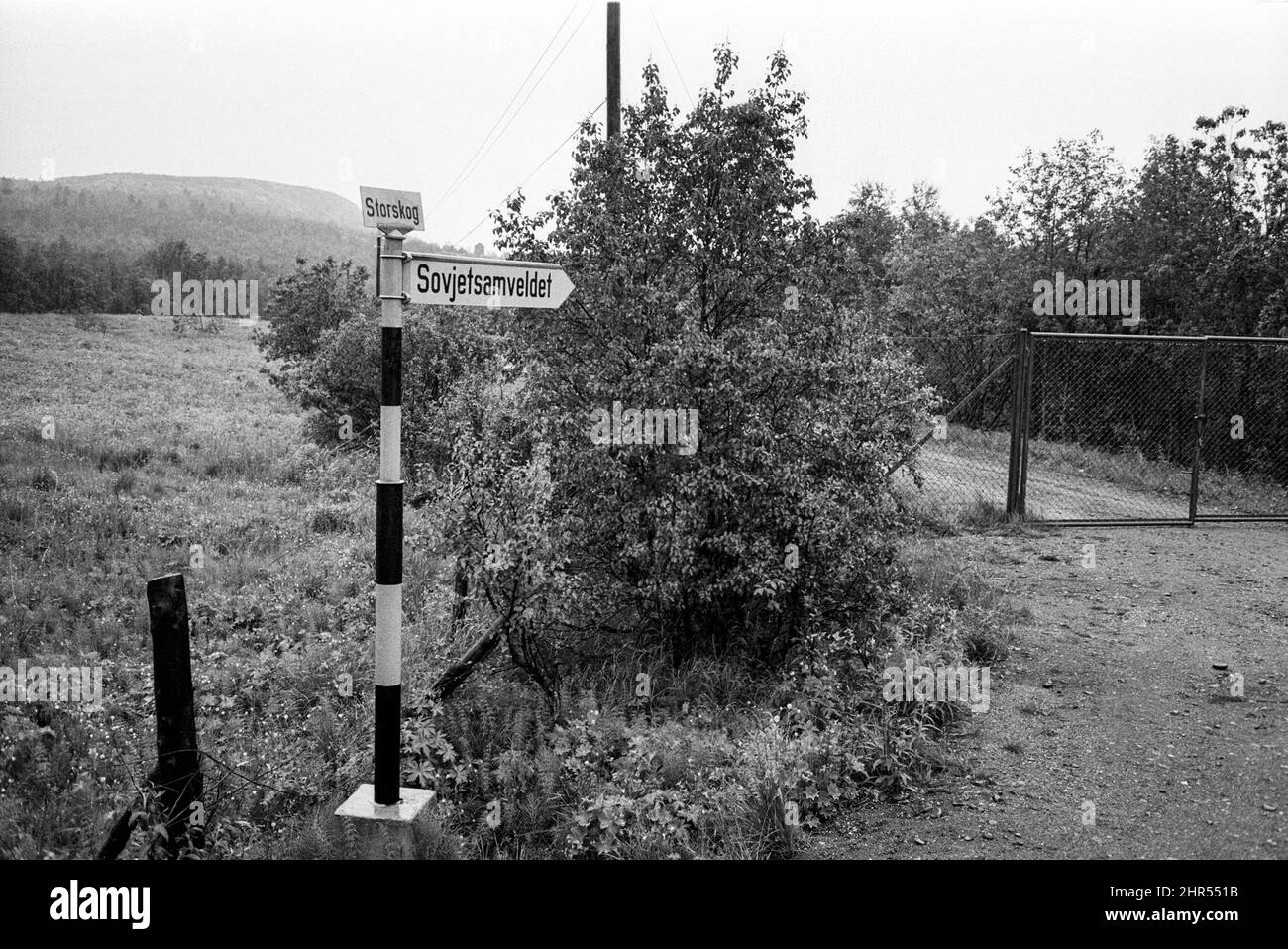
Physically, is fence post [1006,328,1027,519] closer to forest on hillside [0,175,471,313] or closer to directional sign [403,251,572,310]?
directional sign [403,251,572,310]

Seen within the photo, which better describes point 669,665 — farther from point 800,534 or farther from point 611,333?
point 611,333

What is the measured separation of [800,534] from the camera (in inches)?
280

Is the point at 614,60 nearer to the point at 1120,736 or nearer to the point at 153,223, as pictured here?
the point at 1120,736

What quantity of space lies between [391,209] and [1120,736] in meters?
5.34

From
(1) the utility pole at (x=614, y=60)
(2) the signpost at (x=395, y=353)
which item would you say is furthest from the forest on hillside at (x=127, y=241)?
(2) the signpost at (x=395, y=353)

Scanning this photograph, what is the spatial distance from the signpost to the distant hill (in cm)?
5769

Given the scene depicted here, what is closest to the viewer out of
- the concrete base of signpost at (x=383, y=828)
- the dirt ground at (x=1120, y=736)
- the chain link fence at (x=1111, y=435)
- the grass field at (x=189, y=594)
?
the concrete base of signpost at (x=383, y=828)

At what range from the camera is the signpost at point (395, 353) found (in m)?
4.43

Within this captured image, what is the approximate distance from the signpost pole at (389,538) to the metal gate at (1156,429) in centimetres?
1096

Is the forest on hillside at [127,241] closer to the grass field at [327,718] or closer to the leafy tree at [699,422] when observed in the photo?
the grass field at [327,718]

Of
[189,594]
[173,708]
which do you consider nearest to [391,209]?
[173,708]

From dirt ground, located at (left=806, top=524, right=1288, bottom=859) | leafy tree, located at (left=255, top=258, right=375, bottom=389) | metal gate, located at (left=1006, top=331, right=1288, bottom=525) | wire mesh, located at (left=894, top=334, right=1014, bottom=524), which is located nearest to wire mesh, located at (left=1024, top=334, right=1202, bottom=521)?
metal gate, located at (left=1006, top=331, right=1288, bottom=525)

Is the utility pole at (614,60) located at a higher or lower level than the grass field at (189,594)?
higher

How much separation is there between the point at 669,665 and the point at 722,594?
700 mm
